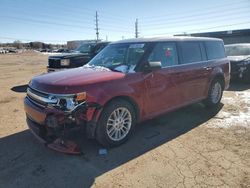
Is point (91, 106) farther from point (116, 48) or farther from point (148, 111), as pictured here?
point (116, 48)

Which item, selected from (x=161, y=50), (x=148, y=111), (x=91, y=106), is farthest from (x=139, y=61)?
(x=91, y=106)

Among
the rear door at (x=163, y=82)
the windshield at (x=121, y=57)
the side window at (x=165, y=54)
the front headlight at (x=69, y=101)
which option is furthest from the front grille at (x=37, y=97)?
the side window at (x=165, y=54)

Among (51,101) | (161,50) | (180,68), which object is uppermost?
(161,50)

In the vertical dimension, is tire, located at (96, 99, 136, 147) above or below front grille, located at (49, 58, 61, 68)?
below

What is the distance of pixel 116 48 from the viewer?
5.11m

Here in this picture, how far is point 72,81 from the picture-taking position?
373cm

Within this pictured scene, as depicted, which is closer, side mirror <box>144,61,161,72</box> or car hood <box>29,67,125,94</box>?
car hood <box>29,67,125,94</box>

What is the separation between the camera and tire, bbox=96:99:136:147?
12.5ft

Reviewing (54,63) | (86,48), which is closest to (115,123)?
(54,63)

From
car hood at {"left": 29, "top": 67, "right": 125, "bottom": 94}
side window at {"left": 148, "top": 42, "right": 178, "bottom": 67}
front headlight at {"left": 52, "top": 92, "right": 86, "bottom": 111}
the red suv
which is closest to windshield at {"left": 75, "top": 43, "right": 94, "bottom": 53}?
the red suv

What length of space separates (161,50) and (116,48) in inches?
38.4

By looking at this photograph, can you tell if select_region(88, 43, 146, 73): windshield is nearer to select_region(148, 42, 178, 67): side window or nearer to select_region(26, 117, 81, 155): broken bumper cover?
select_region(148, 42, 178, 67): side window

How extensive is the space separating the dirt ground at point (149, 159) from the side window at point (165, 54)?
1.37 metres

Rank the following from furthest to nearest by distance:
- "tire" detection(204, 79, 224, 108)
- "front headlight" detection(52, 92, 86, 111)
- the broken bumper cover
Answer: "tire" detection(204, 79, 224, 108)
the broken bumper cover
"front headlight" detection(52, 92, 86, 111)
